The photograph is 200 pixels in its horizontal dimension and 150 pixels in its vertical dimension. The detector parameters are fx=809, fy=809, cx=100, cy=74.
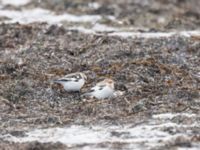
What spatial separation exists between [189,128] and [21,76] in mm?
3006

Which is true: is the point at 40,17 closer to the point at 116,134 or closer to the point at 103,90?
the point at 103,90

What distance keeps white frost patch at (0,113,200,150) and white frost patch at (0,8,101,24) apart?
636 cm

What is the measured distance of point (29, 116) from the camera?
30.1 feet

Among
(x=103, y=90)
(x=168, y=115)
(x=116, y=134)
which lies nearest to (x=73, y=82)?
(x=103, y=90)

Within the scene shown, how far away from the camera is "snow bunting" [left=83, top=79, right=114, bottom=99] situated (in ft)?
31.6

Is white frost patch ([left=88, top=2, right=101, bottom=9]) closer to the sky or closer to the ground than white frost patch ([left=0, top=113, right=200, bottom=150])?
closer to the ground

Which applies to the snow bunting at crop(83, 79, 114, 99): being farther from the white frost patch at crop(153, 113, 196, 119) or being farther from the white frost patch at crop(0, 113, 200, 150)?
the white frost patch at crop(0, 113, 200, 150)

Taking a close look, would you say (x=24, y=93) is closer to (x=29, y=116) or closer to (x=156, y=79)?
(x=29, y=116)

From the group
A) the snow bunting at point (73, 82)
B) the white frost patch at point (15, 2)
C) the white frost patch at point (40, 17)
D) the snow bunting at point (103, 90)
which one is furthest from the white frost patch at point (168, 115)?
the white frost patch at point (15, 2)

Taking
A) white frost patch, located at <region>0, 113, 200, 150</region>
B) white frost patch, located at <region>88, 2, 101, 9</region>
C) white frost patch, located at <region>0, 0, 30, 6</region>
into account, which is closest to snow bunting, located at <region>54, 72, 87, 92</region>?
white frost patch, located at <region>0, 113, 200, 150</region>

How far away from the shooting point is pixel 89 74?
1073cm

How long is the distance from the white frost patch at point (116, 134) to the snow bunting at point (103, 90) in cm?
102

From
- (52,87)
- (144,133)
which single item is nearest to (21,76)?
(52,87)

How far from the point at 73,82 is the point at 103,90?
51cm
